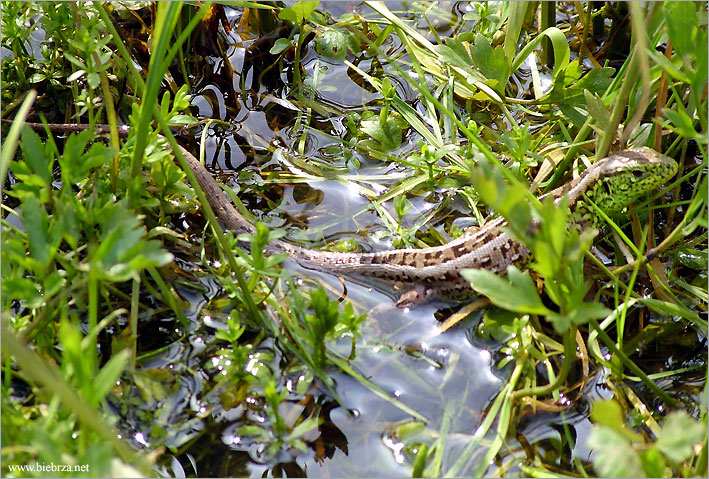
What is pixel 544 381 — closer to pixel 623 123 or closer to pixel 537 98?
pixel 623 123

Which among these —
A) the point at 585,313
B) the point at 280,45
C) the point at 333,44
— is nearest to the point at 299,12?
the point at 280,45

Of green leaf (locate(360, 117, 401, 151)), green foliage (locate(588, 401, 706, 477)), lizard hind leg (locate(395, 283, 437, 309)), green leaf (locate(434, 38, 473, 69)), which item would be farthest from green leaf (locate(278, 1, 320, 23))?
green foliage (locate(588, 401, 706, 477))

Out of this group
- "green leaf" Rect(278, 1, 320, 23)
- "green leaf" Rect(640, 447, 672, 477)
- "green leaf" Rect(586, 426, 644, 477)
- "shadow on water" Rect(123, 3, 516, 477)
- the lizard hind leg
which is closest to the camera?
"green leaf" Rect(586, 426, 644, 477)

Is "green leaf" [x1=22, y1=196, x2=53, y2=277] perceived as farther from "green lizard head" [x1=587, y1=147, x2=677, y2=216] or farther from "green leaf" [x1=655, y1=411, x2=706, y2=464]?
"green lizard head" [x1=587, y1=147, x2=677, y2=216]

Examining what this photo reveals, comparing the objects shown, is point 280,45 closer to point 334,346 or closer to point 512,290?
point 334,346

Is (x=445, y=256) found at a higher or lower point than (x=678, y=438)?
lower

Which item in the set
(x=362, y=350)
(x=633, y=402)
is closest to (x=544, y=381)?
(x=633, y=402)
